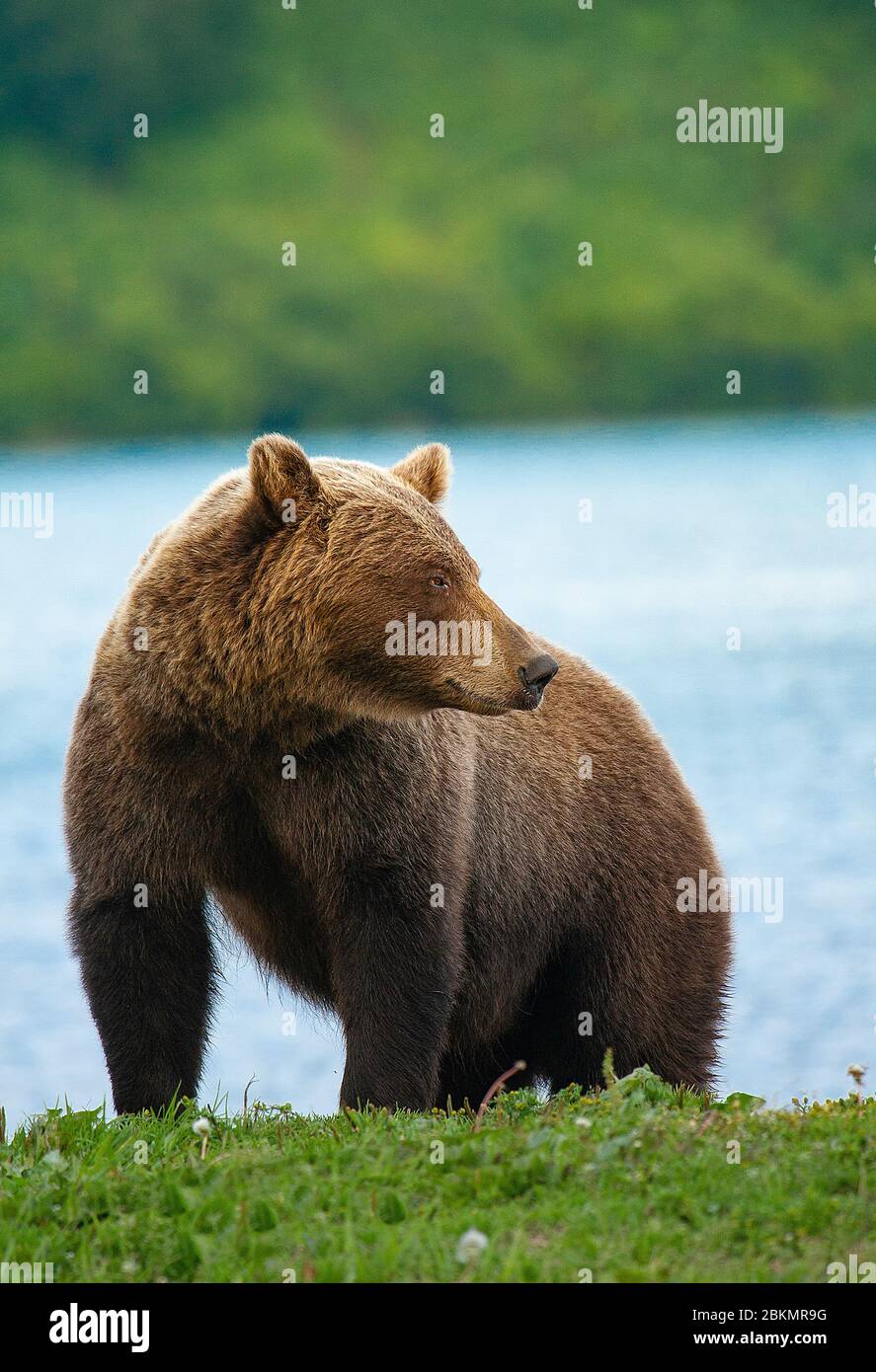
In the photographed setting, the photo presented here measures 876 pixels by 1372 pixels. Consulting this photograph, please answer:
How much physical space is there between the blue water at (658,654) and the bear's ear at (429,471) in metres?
1.90

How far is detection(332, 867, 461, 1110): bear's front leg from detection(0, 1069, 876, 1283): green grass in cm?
74

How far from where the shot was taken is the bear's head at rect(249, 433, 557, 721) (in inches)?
216

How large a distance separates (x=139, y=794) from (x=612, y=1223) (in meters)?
2.38

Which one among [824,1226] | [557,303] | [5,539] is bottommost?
[824,1226]

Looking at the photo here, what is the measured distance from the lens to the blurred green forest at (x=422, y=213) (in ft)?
216

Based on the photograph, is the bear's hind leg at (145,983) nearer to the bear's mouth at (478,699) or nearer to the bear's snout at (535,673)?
the bear's mouth at (478,699)

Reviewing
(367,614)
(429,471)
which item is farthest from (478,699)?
(429,471)

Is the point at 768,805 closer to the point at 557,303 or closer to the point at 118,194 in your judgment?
the point at 557,303

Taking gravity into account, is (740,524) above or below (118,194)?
below

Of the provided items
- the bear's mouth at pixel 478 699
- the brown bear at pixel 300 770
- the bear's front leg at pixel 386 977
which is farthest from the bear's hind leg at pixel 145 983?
the bear's mouth at pixel 478 699

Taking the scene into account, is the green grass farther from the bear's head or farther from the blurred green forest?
the blurred green forest

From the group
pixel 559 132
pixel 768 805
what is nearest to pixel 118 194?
pixel 559 132
